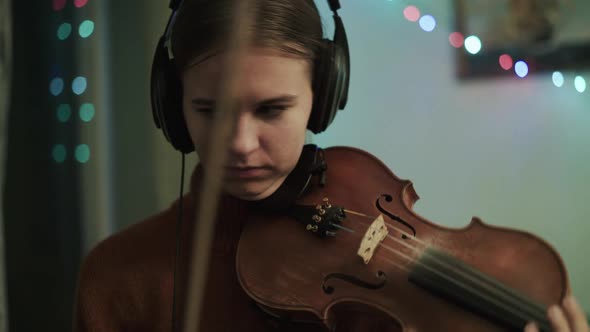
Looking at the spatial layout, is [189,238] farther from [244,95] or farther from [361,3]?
[361,3]

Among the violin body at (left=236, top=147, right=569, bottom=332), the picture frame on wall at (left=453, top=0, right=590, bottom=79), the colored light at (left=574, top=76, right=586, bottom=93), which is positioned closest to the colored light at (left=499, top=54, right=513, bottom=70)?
the picture frame on wall at (left=453, top=0, right=590, bottom=79)

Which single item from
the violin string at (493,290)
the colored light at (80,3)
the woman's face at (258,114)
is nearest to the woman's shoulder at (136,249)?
the woman's face at (258,114)

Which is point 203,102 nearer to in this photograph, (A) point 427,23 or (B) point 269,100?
(B) point 269,100

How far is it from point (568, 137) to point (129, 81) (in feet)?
3.23

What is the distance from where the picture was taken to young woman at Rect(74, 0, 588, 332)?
0.53 metres

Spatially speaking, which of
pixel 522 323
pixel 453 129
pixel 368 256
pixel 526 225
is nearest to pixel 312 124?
pixel 368 256

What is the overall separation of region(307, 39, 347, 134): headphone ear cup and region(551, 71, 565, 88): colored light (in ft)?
1.90

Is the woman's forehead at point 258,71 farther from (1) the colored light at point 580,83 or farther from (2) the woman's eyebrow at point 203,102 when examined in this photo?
(1) the colored light at point 580,83

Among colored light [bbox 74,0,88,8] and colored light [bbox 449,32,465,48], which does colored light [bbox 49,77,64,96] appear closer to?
colored light [bbox 74,0,88,8]

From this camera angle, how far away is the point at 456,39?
95cm

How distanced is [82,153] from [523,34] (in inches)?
38.8

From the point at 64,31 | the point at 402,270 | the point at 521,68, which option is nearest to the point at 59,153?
the point at 64,31

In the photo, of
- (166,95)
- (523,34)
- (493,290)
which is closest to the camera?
(493,290)

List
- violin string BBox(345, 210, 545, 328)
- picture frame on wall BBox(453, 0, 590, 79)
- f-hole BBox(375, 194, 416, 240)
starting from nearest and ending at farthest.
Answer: violin string BBox(345, 210, 545, 328), f-hole BBox(375, 194, 416, 240), picture frame on wall BBox(453, 0, 590, 79)
